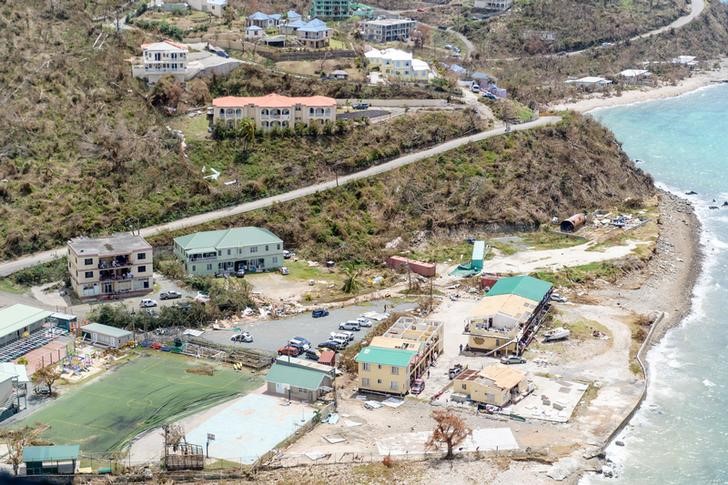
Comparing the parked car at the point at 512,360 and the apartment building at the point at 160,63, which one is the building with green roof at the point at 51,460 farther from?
the apartment building at the point at 160,63

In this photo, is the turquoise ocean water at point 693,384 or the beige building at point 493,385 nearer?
the turquoise ocean water at point 693,384

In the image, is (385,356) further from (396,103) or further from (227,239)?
(396,103)

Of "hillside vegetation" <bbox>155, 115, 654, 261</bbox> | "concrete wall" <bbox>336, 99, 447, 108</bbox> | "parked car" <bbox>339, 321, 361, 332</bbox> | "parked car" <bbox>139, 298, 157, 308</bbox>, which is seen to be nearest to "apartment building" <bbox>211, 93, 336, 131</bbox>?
"concrete wall" <bbox>336, 99, 447, 108</bbox>

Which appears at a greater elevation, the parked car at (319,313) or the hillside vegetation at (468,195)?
the hillside vegetation at (468,195)

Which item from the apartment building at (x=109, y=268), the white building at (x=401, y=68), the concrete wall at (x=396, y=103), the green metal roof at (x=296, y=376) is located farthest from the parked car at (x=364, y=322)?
the white building at (x=401, y=68)

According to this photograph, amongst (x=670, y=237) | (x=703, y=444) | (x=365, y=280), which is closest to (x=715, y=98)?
(x=670, y=237)

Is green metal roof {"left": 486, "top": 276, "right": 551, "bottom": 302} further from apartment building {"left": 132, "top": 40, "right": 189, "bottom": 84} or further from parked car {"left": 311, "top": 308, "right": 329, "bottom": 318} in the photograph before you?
apartment building {"left": 132, "top": 40, "right": 189, "bottom": 84}

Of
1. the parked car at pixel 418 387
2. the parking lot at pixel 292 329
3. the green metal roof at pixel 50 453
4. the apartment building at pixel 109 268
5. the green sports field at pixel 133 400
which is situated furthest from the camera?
the apartment building at pixel 109 268
